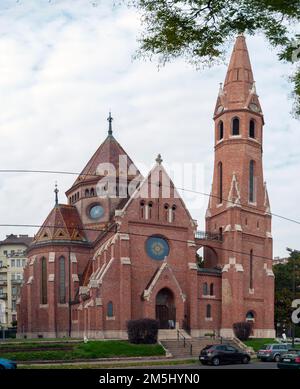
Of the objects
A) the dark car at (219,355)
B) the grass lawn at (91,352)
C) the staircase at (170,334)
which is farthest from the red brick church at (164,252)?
A: the dark car at (219,355)

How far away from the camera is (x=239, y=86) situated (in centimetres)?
6050

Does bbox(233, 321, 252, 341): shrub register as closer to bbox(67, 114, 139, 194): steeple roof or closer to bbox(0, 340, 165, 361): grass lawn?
bbox(0, 340, 165, 361): grass lawn

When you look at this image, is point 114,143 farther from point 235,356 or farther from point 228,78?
point 235,356

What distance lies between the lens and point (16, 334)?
6412 centimetres

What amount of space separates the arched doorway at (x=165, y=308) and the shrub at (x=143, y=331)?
6.47 metres

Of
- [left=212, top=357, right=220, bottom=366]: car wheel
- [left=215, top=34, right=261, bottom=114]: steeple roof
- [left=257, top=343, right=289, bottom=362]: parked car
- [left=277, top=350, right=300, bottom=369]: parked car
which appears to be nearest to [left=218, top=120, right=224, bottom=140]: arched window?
[left=215, top=34, right=261, bottom=114]: steeple roof

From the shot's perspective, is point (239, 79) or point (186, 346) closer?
point (186, 346)

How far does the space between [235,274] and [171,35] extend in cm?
4659

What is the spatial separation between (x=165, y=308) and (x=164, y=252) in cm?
496

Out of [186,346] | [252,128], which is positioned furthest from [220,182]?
[186,346]

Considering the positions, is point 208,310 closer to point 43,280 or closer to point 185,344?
point 185,344

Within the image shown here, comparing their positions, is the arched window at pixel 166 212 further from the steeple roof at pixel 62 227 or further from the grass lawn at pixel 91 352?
the grass lawn at pixel 91 352

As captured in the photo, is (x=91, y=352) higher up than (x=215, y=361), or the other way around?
(x=215, y=361)
